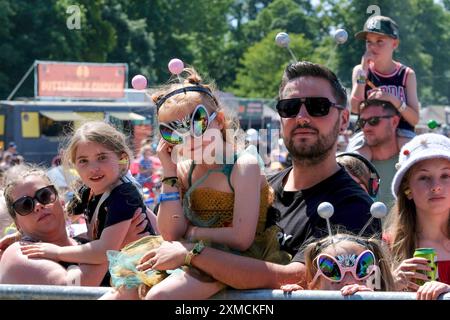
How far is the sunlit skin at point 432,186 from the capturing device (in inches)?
130

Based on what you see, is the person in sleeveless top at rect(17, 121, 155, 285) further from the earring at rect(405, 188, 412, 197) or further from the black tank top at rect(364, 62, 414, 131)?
the black tank top at rect(364, 62, 414, 131)

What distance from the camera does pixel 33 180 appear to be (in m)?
3.90

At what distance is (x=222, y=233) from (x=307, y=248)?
32 cm

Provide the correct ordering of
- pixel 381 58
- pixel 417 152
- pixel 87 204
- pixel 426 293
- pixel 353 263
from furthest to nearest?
pixel 381 58 < pixel 87 204 < pixel 417 152 < pixel 353 263 < pixel 426 293

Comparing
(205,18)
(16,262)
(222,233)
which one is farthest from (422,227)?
(205,18)

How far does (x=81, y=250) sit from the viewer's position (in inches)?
145

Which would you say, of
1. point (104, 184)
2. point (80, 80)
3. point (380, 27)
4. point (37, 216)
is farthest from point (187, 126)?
point (80, 80)

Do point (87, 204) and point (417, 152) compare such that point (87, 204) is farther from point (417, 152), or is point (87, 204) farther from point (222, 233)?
point (417, 152)

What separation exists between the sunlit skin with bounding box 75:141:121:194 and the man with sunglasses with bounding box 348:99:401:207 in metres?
2.13

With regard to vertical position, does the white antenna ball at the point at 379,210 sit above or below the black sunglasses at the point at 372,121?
below

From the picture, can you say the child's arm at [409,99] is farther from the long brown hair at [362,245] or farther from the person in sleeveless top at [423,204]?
the long brown hair at [362,245]

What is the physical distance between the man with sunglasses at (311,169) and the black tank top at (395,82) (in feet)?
7.44

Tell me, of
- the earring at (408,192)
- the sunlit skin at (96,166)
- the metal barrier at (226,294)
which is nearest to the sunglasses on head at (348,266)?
the metal barrier at (226,294)

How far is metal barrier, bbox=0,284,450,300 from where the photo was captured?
2.52m
